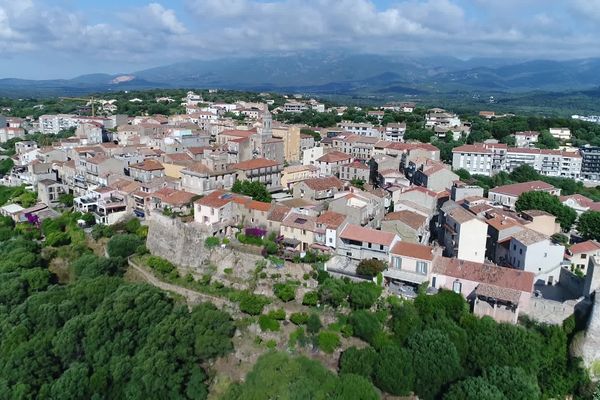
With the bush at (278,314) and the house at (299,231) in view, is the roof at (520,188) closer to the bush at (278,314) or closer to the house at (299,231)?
the house at (299,231)

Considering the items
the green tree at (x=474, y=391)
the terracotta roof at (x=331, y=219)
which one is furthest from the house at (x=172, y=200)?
the green tree at (x=474, y=391)

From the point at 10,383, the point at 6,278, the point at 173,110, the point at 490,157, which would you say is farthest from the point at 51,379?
the point at 173,110

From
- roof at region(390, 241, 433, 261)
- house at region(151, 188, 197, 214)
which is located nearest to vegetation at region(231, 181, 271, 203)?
house at region(151, 188, 197, 214)

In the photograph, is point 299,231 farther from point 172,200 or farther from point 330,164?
point 330,164

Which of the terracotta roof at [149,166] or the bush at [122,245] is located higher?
the terracotta roof at [149,166]

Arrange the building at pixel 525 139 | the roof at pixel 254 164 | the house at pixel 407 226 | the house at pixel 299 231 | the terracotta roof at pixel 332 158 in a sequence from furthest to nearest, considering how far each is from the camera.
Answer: the building at pixel 525 139 < the terracotta roof at pixel 332 158 < the roof at pixel 254 164 < the house at pixel 407 226 < the house at pixel 299 231

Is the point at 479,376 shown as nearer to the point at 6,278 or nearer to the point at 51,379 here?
the point at 51,379

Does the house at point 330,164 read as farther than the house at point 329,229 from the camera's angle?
Yes
